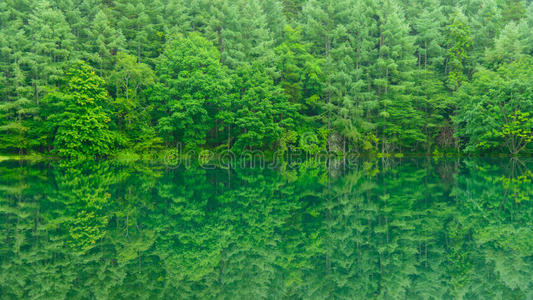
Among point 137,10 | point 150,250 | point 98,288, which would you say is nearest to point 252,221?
point 150,250

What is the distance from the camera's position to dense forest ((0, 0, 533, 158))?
30469mm

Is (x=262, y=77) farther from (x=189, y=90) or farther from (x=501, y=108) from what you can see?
(x=501, y=108)

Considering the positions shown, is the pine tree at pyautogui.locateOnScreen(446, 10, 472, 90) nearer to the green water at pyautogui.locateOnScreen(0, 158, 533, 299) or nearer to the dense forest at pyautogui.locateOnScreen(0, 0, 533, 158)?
the dense forest at pyautogui.locateOnScreen(0, 0, 533, 158)

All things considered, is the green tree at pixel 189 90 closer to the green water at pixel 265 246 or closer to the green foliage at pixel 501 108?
the green foliage at pixel 501 108

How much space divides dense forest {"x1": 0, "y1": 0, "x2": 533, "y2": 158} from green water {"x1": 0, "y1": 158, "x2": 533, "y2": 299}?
73.0ft

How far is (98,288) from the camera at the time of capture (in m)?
4.41

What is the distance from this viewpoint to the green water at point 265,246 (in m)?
4.56

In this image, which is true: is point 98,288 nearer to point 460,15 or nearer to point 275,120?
point 275,120

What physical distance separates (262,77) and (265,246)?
28.8 meters

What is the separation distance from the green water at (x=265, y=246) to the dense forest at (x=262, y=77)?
2225 cm

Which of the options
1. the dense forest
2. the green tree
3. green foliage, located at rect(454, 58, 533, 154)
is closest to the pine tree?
the dense forest

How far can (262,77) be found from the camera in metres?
33.8

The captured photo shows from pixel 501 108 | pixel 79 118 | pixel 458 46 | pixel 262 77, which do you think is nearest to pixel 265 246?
pixel 79 118

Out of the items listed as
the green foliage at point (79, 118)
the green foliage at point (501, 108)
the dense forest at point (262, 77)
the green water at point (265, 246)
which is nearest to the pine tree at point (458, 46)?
the dense forest at point (262, 77)
